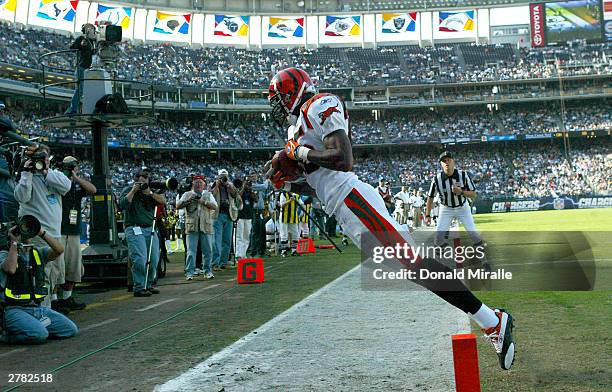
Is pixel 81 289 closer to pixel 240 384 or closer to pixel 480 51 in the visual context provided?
pixel 240 384

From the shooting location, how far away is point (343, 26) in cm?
6406

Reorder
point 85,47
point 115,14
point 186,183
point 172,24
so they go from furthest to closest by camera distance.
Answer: point 172,24 < point 115,14 < point 186,183 < point 85,47

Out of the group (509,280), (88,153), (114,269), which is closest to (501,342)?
(509,280)

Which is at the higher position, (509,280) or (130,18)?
(130,18)

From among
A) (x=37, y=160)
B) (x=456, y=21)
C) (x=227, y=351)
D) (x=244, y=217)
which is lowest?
(x=227, y=351)

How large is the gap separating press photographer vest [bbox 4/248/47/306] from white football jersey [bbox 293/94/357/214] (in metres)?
3.38

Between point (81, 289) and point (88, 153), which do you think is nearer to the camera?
point (81, 289)

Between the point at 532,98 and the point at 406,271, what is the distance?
59283 millimetres

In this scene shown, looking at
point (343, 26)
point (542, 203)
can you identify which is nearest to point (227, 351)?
point (542, 203)

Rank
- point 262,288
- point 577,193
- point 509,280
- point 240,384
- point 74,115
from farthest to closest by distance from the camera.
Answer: point 577,193
point 74,115
point 262,288
point 509,280
point 240,384

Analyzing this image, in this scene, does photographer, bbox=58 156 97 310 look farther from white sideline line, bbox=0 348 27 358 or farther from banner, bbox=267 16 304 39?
banner, bbox=267 16 304 39

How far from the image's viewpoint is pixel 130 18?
57.8m
